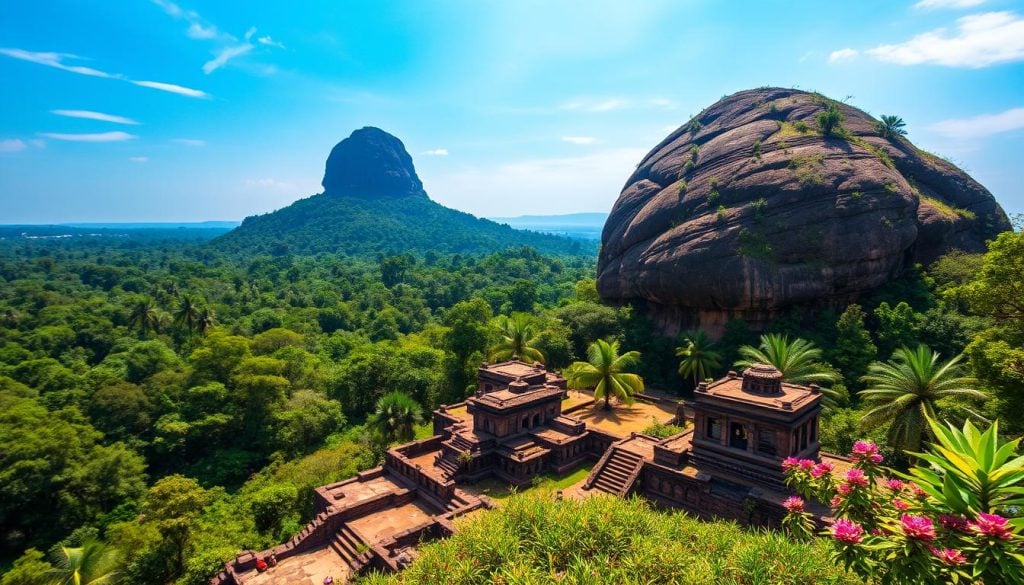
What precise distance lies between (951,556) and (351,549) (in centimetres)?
2108

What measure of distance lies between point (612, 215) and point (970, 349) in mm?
34255

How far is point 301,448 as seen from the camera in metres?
37.7

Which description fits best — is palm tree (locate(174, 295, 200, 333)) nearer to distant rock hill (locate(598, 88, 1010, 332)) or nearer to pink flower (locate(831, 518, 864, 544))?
distant rock hill (locate(598, 88, 1010, 332))

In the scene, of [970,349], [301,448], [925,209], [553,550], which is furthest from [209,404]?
[925,209]

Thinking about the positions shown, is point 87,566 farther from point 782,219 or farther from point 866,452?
point 782,219

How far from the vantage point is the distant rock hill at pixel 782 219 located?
118 ft

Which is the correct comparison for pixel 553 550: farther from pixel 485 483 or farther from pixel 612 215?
pixel 612 215

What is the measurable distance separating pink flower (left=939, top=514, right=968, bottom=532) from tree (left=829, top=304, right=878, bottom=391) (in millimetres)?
28201

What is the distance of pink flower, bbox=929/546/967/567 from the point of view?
279 inches

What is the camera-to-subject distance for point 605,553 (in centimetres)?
1253

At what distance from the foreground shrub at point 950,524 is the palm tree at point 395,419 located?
2487 cm

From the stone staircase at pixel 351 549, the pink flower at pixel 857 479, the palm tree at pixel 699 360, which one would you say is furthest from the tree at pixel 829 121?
the stone staircase at pixel 351 549

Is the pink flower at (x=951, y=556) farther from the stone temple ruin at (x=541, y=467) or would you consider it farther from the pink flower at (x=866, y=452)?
the stone temple ruin at (x=541, y=467)

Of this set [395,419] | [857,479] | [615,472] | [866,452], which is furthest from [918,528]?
[395,419]
